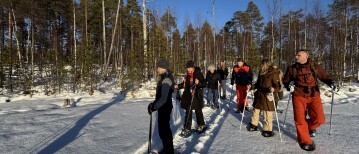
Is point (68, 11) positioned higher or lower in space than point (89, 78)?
higher

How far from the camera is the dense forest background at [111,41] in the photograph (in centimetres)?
1534

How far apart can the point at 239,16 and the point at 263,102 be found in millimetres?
42346

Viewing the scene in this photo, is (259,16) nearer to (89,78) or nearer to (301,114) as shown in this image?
(89,78)

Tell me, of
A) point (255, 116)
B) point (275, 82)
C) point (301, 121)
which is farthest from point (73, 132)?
point (301, 121)

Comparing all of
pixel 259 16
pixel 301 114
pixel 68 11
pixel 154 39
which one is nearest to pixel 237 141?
pixel 301 114

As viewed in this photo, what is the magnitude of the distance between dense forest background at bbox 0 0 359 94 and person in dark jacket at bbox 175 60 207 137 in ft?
29.8

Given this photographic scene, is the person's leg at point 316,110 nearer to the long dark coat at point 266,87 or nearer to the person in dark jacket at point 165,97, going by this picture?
the long dark coat at point 266,87

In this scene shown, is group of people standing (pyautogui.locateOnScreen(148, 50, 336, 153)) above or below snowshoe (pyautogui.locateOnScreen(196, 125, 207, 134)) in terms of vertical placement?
above

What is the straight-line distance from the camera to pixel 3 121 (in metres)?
6.65

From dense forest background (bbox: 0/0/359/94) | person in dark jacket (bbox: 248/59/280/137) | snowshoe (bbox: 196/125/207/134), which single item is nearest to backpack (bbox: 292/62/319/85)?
person in dark jacket (bbox: 248/59/280/137)

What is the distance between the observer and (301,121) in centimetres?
453

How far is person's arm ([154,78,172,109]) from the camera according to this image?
12.5 feet

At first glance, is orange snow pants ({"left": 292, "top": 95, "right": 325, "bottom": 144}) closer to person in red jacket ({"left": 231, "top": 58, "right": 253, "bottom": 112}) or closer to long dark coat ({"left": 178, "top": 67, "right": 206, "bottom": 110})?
long dark coat ({"left": 178, "top": 67, "right": 206, "bottom": 110})

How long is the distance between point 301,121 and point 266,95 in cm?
106
